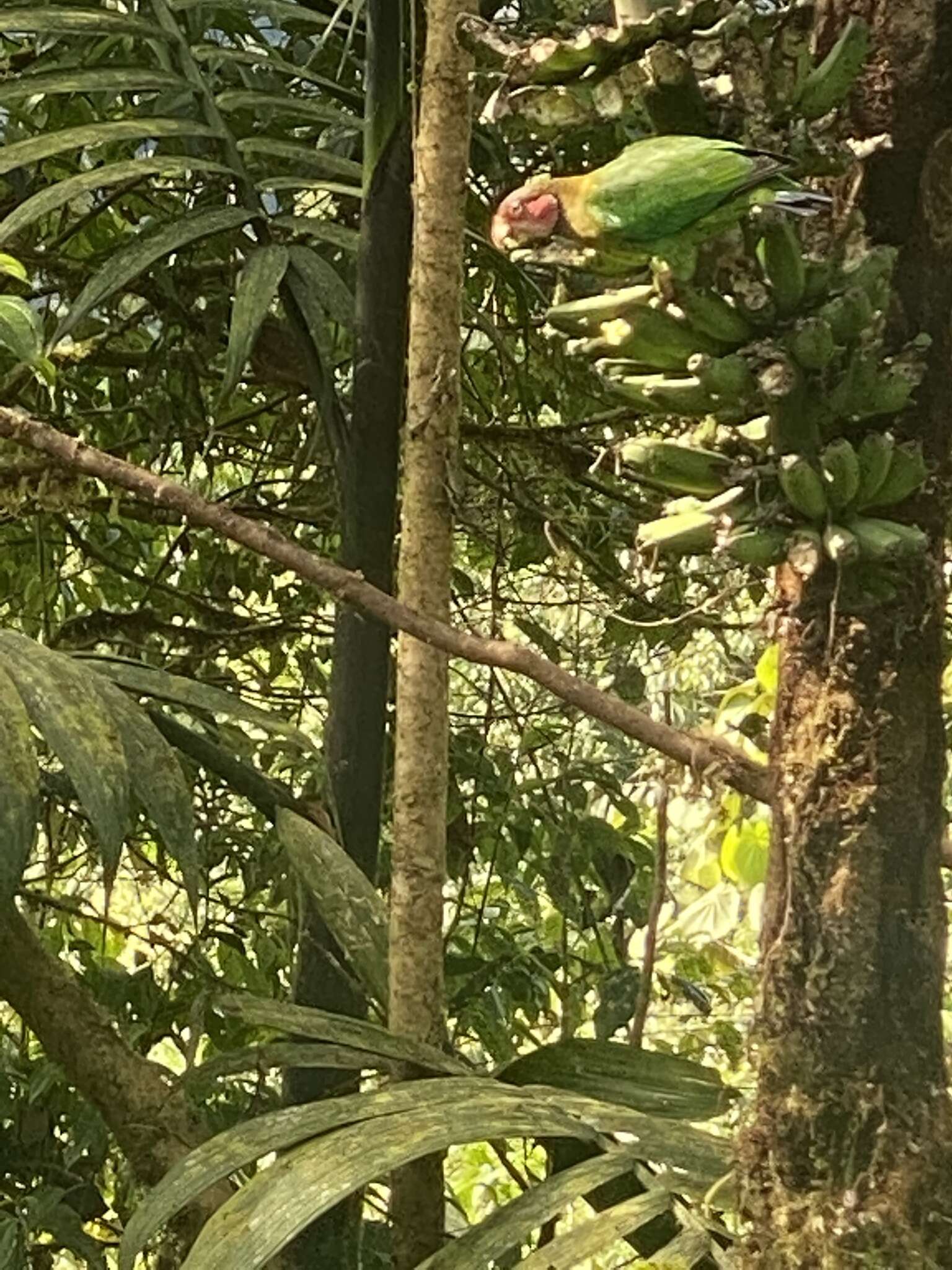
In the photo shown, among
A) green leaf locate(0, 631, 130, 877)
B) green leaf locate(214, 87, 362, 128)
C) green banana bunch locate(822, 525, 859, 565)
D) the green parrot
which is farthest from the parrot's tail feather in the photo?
green leaf locate(214, 87, 362, 128)

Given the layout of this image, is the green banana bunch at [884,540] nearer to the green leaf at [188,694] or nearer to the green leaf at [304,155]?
the green leaf at [188,694]

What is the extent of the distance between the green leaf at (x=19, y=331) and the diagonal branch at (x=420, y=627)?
31mm

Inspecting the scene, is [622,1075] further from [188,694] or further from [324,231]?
[324,231]

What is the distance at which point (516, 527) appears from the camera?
1.41 metres

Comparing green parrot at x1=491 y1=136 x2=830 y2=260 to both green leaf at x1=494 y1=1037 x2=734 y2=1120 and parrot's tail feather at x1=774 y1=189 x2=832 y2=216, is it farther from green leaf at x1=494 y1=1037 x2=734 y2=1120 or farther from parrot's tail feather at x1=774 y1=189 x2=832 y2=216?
green leaf at x1=494 y1=1037 x2=734 y2=1120

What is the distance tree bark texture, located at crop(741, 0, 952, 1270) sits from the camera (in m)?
Result: 0.55

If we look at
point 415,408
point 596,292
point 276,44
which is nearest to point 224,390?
point 415,408

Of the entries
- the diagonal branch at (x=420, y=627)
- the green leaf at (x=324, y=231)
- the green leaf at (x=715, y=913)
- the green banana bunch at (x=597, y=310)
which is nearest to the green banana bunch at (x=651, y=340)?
the green banana bunch at (x=597, y=310)

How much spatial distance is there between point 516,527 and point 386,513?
465 millimetres

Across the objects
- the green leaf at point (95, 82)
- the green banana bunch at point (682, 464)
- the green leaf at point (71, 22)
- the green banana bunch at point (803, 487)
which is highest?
the green leaf at point (71, 22)

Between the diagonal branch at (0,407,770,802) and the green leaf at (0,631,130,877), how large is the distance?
0.46ft

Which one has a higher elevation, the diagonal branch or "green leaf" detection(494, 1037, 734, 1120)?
the diagonal branch

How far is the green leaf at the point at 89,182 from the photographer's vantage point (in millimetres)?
826

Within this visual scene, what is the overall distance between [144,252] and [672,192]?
471 millimetres
